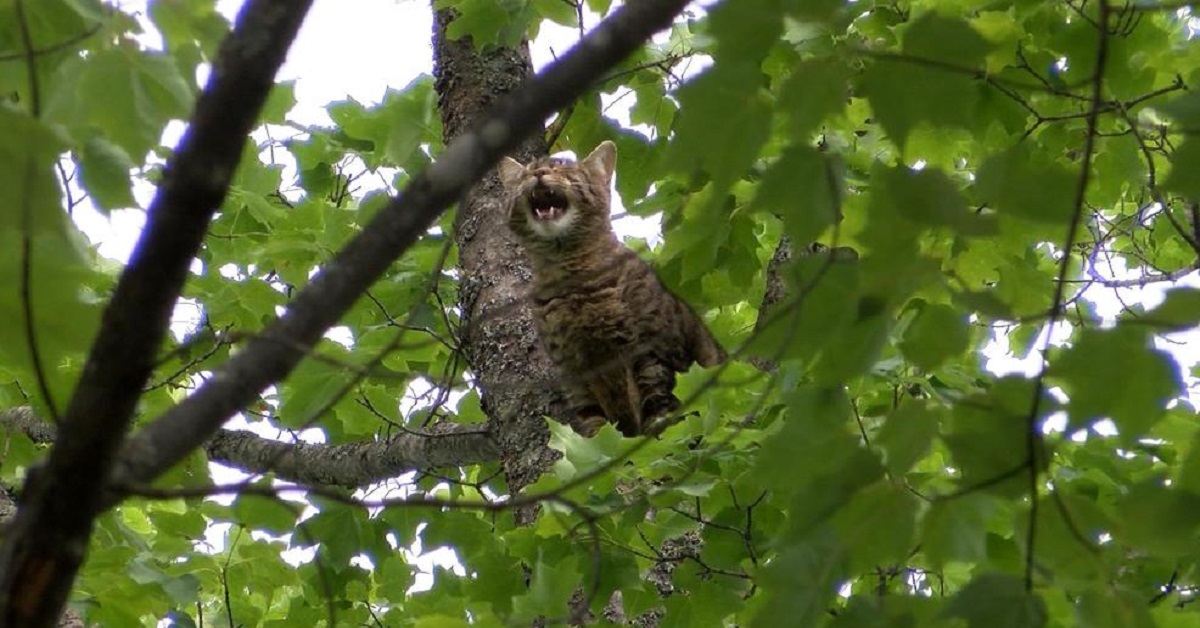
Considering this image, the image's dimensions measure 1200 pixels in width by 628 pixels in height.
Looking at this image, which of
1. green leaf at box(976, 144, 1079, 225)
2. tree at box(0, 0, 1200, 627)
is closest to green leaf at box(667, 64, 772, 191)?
tree at box(0, 0, 1200, 627)

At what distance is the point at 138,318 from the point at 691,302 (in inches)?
98.2

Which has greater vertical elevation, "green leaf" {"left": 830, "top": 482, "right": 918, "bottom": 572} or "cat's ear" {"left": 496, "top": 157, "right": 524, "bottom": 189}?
"cat's ear" {"left": 496, "top": 157, "right": 524, "bottom": 189}

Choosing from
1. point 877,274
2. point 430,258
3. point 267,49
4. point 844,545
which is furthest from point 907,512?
point 430,258

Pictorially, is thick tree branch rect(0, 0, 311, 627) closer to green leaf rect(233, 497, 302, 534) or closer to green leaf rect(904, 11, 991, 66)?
green leaf rect(904, 11, 991, 66)

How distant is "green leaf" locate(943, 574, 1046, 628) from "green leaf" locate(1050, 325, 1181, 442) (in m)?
0.24

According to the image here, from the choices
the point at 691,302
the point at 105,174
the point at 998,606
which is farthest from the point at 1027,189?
the point at 691,302

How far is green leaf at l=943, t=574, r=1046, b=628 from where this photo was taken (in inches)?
63.1

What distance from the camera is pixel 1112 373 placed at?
1.58 metres

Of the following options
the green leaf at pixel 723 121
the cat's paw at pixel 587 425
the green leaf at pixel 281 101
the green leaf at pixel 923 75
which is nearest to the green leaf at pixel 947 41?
the green leaf at pixel 923 75

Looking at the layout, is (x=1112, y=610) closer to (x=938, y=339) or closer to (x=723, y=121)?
(x=938, y=339)

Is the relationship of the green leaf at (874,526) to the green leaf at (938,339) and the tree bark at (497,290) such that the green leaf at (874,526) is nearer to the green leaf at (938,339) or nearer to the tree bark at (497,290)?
the green leaf at (938,339)

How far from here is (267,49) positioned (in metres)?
1.19

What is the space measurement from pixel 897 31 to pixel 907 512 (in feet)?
5.04

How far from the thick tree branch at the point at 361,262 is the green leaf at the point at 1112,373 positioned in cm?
78
